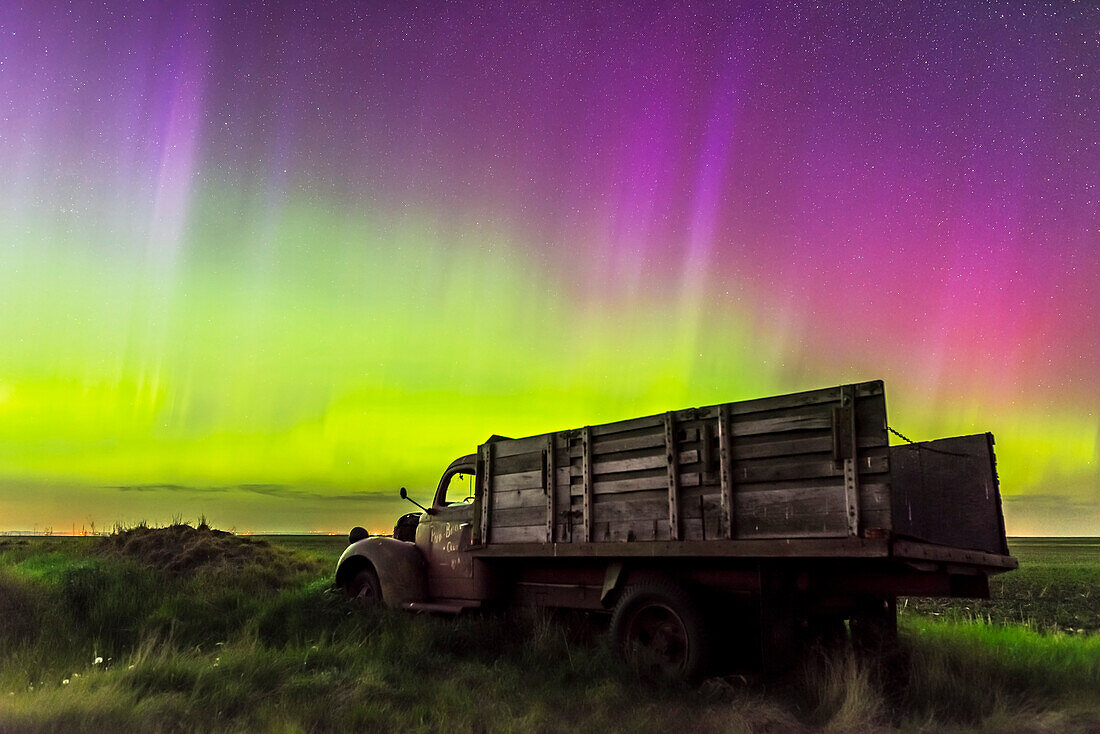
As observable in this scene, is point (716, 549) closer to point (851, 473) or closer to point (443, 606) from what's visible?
point (851, 473)

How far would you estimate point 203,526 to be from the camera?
2138 centimetres

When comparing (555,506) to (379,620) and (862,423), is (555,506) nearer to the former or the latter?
(379,620)

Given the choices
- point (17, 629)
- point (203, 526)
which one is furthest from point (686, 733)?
point (203, 526)

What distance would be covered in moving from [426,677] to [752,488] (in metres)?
3.56

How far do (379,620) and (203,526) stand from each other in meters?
13.3

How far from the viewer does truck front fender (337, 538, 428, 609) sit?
424 inches

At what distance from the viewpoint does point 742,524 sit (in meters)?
7.15

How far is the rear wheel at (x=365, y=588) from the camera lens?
1117 centimetres

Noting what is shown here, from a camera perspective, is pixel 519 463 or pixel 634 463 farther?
pixel 519 463

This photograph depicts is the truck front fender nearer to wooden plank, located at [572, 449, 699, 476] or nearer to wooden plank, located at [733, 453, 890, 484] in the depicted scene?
wooden plank, located at [572, 449, 699, 476]

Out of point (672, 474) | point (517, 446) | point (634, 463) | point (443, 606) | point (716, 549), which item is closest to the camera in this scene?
point (716, 549)

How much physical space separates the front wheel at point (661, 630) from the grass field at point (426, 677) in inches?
8.6

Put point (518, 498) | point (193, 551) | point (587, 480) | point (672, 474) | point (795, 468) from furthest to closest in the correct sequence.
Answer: point (193, 551) < point (518, 498) < point (587, 480) < point (672, 474) < point (795, 468)

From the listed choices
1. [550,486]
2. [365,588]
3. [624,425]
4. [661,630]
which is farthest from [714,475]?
[365,588]
